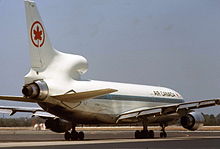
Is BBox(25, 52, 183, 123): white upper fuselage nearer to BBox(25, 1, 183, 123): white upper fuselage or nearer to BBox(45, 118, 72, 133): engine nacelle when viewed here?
BBox(25, 1, 183, 123): white upper fuselage

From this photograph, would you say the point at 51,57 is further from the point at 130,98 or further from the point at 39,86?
the point at 130,98

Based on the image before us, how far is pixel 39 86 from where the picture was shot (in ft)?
94.7

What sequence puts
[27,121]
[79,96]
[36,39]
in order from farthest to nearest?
[27,121] → [79,96] → [36,39]

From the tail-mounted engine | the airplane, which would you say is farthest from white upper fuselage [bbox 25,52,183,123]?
the tail-mounted engine

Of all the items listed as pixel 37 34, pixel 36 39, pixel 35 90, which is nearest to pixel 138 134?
pixel 35 90

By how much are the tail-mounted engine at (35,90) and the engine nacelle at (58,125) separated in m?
5.71

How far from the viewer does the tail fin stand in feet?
97.1

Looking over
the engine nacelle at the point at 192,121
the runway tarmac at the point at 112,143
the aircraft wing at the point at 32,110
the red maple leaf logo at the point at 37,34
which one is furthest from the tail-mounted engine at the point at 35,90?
the engine nacelle at the point at 192,121

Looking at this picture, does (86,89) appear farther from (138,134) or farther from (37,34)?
(138,134)

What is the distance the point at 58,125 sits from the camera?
113 feet

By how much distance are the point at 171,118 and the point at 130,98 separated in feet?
14.6

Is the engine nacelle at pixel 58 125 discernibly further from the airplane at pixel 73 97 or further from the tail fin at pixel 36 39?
the tail fin at pixel 36 39

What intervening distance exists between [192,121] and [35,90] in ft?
40.7

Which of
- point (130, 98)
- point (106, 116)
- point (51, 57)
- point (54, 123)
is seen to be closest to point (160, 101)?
point (130, 98)
